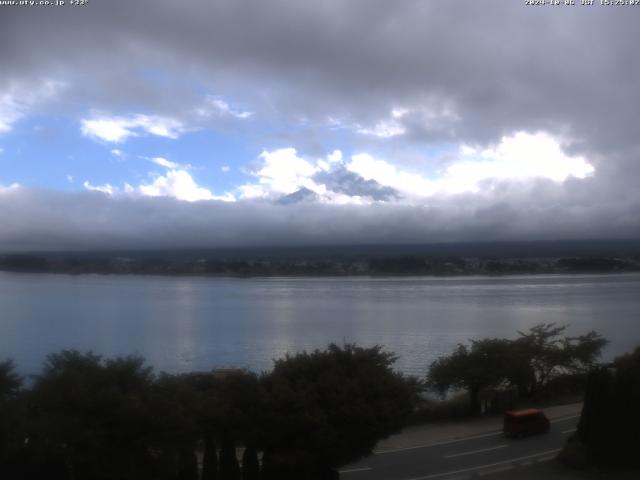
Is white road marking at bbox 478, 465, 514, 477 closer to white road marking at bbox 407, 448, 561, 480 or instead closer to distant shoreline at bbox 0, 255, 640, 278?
white road marking at bbox 407, 448, 561, 480

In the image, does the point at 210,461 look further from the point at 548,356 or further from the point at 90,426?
the point at 548,356

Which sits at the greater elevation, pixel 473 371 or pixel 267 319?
pixel 473 371

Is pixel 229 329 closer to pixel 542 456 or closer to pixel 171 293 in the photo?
pixel 542 456

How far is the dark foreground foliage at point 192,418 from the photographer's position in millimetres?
11094

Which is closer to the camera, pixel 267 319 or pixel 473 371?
pixel 473 371

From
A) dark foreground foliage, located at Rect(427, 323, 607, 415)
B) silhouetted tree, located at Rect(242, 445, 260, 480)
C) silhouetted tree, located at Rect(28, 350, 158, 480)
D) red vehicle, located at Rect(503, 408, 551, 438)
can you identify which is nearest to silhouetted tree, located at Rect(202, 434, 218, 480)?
silhouetted tree, located at Rect(242, 445, 260, 480)

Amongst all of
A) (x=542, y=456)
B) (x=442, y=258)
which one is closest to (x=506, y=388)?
(x=542, y=456)

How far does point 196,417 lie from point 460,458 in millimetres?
7633

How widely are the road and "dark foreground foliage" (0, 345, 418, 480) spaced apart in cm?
228

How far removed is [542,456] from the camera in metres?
17.0

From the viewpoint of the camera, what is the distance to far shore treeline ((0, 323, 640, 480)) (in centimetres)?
1111

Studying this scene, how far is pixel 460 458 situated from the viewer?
17.2 meters

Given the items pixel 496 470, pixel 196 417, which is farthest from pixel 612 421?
pixel 196 417

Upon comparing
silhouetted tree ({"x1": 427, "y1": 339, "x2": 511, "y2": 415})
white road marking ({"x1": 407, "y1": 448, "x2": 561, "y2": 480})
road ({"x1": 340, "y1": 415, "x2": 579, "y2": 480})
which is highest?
silhouetted tree ({"x1": 427, "y1": 339, "x2": 511, "y2": 415})
